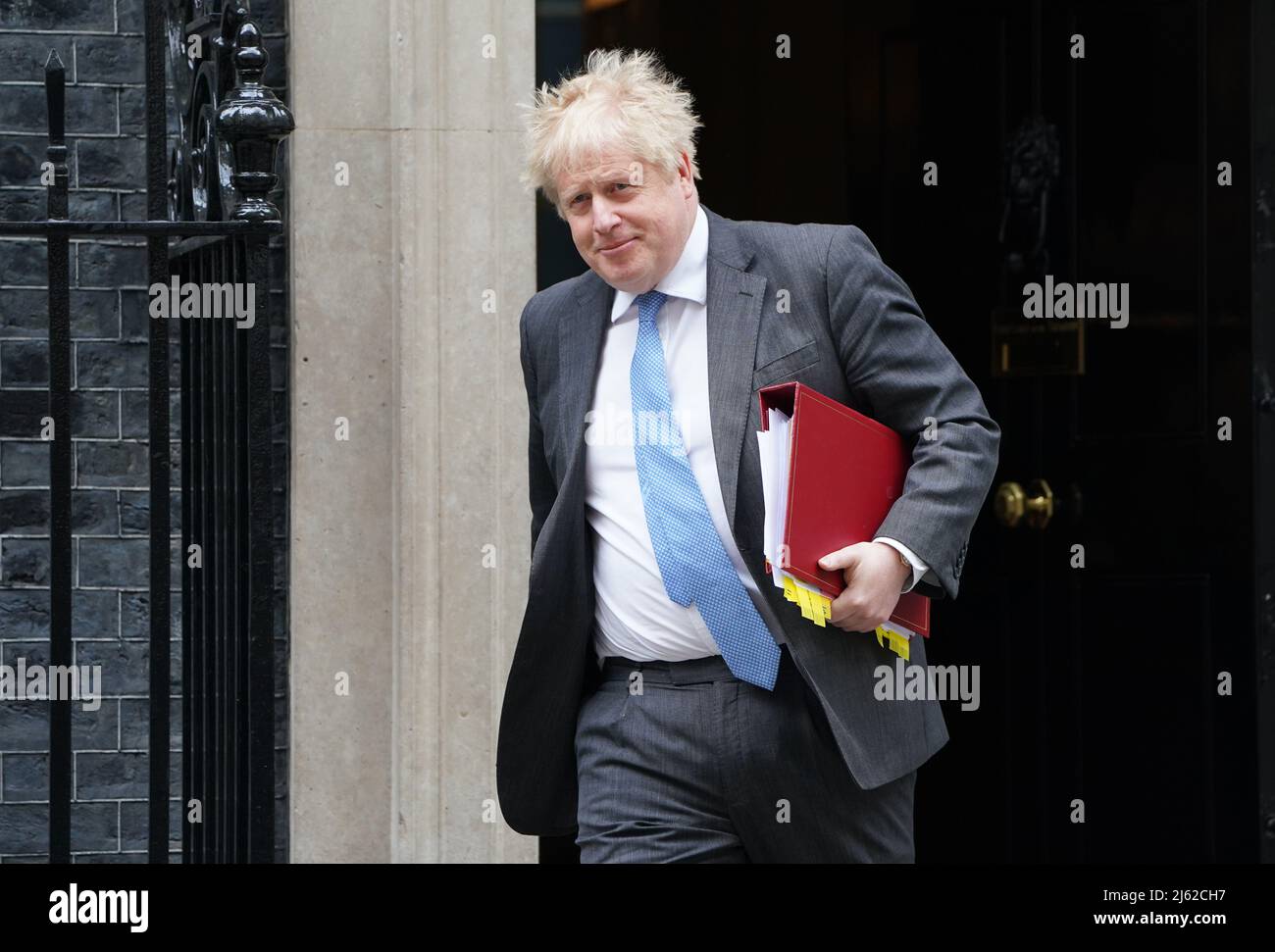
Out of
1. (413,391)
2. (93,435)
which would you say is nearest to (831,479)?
(413,391)

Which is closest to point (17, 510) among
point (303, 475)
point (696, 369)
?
point (303, 475)

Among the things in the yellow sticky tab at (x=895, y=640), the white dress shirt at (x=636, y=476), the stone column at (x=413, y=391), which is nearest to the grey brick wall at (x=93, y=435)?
the stone column at (x=413, y=391)

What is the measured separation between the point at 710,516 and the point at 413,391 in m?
1.68

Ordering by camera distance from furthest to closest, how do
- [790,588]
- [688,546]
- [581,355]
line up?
[581,355] < [688,546] < [790,588]

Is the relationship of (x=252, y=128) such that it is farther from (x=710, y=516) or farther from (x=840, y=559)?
(x=840, y=559)

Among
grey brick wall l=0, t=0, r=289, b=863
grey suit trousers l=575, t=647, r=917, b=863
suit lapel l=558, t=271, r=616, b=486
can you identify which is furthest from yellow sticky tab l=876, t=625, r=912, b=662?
grey brick wall l=0, t=0, r=289, b=863

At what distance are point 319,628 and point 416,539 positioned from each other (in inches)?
13.6

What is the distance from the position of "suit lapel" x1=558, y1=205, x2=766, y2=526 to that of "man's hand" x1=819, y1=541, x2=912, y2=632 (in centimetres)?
21

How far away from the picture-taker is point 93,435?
15.6ft

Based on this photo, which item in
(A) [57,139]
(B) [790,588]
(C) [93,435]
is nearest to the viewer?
(B) [790,588]

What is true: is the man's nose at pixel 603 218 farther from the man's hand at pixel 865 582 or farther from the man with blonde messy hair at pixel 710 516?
the man's hand at pixel 865 582

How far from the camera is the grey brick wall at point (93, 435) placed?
15.4 feet

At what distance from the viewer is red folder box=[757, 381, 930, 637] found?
290cm

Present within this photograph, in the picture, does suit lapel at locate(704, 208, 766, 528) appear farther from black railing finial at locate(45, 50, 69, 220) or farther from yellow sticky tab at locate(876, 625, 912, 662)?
black railing finial at locate(45, 50, 69, 220)
